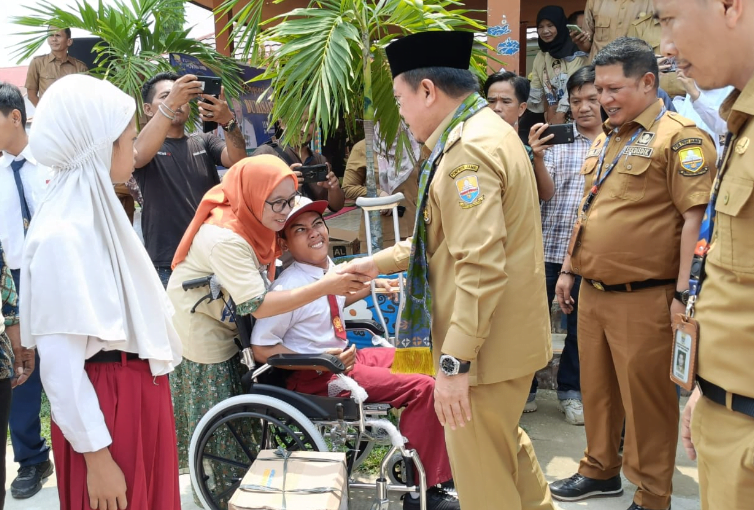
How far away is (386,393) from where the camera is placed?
112 inches

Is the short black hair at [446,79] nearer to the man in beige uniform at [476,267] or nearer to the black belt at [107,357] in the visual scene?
the man in beige uniform at [476,267]

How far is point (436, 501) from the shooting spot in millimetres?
2855

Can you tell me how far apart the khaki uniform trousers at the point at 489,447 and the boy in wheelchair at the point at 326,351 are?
0.46 metres

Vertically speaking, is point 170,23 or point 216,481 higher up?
point 170,23

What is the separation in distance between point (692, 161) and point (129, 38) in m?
4.63

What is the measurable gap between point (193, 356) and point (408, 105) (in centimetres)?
146

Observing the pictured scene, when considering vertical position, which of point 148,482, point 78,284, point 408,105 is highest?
point 408,105

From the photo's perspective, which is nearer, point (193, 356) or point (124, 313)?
point (124, 313)

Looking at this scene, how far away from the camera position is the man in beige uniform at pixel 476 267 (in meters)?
2.05

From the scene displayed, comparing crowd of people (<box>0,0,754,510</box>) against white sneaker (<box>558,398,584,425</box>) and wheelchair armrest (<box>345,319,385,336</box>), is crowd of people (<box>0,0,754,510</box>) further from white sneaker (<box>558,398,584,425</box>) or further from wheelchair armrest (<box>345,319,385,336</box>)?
wheelchair armrest (<box>345,319,385,336</box>)

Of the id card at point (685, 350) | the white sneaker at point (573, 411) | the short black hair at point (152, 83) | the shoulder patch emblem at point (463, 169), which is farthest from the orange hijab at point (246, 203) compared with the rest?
the white sneaker at point (573, 411)

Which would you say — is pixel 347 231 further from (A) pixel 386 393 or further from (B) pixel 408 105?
(B) pixel 408 105

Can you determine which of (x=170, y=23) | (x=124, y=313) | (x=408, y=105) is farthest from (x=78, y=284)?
(x=170, y=23)

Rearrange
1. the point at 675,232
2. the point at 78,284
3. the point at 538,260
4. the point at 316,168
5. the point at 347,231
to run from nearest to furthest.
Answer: the point at 78,284 → the point at 538,260 → the point at 675,232 → the point at 316,168 → the point at 347,231
